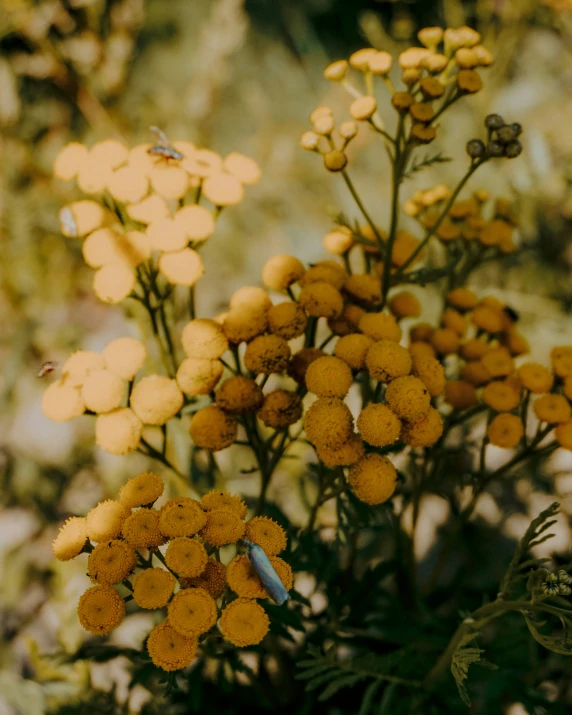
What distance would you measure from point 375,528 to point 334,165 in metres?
1.02

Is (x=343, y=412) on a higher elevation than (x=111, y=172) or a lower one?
lower

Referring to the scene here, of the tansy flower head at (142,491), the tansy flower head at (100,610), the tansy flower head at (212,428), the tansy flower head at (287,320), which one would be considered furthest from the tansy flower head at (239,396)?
the tansy flower head at (100,610)

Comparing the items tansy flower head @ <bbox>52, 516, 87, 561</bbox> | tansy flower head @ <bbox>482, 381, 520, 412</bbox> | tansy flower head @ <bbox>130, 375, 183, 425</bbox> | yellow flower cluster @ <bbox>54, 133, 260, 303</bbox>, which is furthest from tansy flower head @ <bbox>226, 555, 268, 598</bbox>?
tansy flower head @ <bbox>482, 381, 520, 412</bbox>

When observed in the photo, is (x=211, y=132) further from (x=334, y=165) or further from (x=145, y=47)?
(x=334, y=165)

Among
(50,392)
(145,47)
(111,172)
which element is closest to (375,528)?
(50,392)

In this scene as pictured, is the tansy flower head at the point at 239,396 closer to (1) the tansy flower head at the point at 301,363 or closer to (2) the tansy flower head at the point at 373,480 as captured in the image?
(1) the tansy flower head at the point at 301,363

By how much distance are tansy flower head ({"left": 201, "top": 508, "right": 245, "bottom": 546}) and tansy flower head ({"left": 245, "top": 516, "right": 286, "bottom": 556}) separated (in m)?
0.02

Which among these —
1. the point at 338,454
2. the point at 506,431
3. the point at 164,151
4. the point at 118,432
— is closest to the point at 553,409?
the point at 506,431

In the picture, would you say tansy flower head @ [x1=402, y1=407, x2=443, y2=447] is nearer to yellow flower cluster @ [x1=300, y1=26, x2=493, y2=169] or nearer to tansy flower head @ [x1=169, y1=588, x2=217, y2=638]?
tansy flower head @ [x1=169, y1=588, x2=217, y2=638]

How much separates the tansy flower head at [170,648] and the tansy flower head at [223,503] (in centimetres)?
23

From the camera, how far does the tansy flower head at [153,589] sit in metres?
1.12

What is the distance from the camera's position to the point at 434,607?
205 centimetres

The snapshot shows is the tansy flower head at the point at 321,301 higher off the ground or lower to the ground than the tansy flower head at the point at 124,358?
lower

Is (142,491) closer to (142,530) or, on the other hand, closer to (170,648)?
(142,530)
